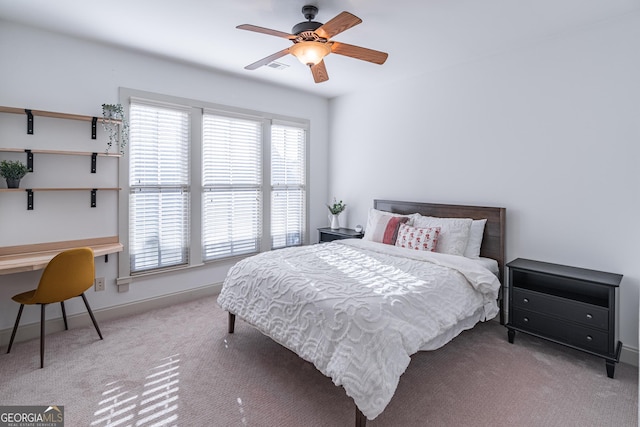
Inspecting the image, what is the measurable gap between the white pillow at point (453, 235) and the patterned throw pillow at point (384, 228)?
1.51ft

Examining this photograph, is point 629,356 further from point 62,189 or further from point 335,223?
point 62,189

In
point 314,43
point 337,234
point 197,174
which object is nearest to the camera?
point 314,43

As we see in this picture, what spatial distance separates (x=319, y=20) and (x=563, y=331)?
3.16 m

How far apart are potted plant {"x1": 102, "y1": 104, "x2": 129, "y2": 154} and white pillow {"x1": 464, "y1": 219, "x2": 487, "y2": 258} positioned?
3.63m

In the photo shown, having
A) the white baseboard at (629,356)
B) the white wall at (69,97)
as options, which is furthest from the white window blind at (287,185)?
the white baseboard at (629,356)

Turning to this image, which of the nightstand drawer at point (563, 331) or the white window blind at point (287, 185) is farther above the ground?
the white window blind at point (287, 185)

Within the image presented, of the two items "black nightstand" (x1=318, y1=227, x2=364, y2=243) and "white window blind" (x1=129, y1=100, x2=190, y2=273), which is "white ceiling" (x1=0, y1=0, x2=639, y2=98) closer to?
"white window blind" (x1=129, y1=100, x2=190, y2=273)

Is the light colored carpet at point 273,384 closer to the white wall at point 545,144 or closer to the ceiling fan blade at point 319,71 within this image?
the white wall at point 545,144

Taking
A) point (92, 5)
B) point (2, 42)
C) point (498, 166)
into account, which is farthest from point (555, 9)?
point (2, 42)

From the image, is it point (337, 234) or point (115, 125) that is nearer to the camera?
point (115, 125)

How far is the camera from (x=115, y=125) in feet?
10.6

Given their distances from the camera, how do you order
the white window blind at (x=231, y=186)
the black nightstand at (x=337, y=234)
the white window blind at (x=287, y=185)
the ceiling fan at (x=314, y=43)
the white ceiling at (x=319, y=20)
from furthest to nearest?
1. the white window blind at (x=287, y=185)
2. the black nightstand at (x=337, y=234)
3. the white window blind at (x=231, y=186)
4. the white ceiling at (x=319, y=20)
5. the ceiling fan at (x=314, y=43)

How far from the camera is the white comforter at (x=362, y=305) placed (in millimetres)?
1722

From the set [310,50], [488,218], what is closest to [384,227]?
[488,218]
